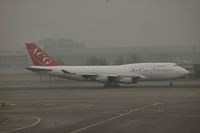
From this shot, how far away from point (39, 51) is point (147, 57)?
44.8m

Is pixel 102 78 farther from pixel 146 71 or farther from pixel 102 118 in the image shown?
pixel 102 118

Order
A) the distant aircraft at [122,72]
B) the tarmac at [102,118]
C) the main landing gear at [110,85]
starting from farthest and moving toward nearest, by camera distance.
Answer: the main landing gear at [110,85] < the distant aircraft at [122,72] < the tarmac at [102,118]

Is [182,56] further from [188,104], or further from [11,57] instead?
[188,104]

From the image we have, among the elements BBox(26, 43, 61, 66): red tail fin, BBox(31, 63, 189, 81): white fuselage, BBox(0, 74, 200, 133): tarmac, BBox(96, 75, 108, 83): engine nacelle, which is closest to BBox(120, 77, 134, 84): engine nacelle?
BBox(31, 63, 189, 81): white fuselage

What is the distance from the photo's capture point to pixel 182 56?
92.6 metres

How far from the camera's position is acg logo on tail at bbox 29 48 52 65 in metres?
55.7

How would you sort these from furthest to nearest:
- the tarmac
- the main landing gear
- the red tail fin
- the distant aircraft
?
the red tail fin < the main landing gear < the distant aircraft < the tarmac

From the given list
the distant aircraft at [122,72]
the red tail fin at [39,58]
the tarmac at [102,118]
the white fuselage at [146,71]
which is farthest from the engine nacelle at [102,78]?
the tarmac at [102,118]

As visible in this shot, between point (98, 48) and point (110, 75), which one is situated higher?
point (98, 48)

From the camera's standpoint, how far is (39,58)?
184 ft

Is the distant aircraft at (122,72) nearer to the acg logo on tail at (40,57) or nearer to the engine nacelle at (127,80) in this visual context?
the engine nacelle at (127,80)

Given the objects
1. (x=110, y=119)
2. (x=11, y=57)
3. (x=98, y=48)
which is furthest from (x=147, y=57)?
(x=110, y=119)

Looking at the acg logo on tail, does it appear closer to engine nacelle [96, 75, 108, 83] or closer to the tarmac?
→ engine nacelle [96, 75, 108, 83]

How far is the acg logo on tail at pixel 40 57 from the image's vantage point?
55.7 metres
